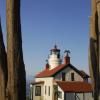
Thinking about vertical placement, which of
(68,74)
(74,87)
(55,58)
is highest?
(55,58)

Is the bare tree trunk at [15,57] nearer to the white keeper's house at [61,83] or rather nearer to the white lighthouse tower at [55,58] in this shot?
the white keeper's house at [61,83]

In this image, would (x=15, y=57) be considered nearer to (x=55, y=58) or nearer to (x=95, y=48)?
(x=95, y=48)

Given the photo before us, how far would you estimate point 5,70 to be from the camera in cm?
728

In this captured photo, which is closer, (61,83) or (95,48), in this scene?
(95,48)

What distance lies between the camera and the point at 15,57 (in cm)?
714

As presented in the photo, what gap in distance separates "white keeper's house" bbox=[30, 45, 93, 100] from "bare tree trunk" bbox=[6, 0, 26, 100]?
89.9ft

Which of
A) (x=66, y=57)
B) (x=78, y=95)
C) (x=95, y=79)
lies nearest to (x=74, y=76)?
(x=66, y=57)

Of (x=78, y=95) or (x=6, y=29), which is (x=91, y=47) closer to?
(x=6, y=29)

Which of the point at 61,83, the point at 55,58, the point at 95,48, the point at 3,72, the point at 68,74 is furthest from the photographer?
the point at 55,58

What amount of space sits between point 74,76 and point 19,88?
118 feet

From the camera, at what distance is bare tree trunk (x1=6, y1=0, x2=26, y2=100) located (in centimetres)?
708

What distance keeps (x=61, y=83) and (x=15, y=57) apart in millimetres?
31746

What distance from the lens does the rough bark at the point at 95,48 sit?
31.3ft

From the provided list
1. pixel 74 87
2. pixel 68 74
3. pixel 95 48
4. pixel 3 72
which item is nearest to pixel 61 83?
pixel 74 87
